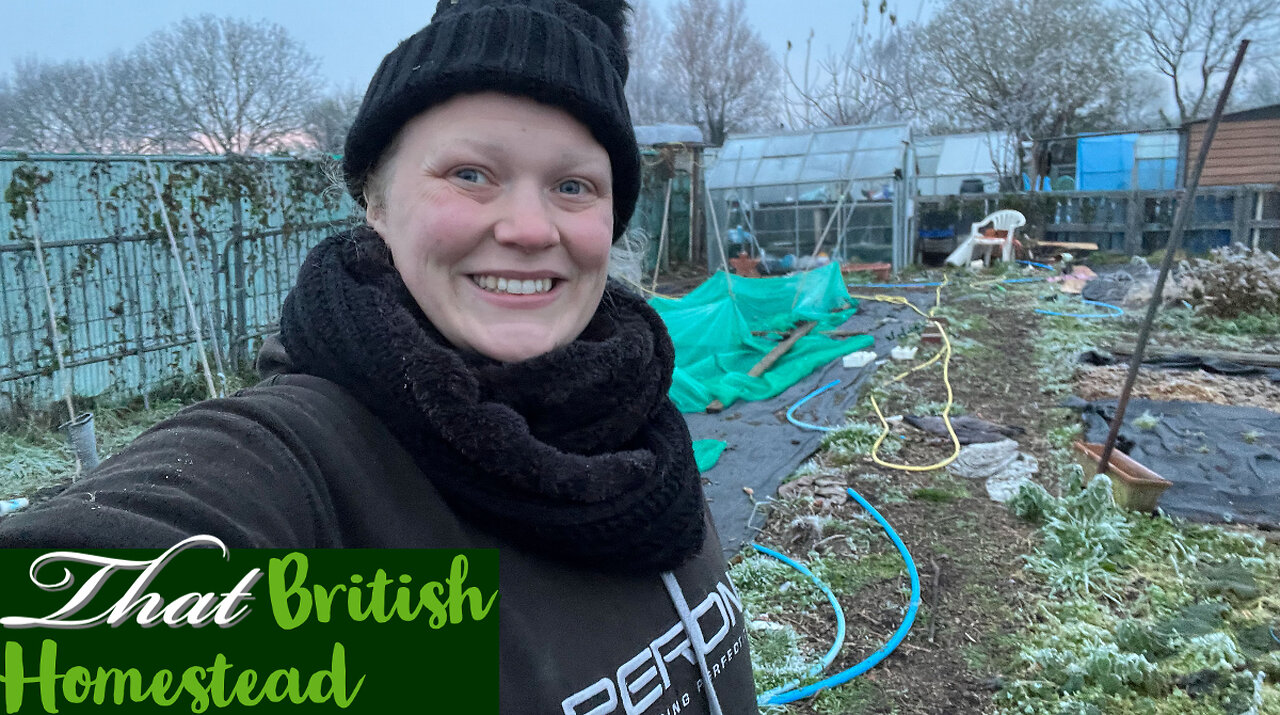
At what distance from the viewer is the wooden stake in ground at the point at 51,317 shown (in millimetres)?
6025

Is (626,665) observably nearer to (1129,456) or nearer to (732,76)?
(1129,456)

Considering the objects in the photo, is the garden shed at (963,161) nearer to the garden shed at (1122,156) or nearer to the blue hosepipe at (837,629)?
the garden shed at (1122,156)

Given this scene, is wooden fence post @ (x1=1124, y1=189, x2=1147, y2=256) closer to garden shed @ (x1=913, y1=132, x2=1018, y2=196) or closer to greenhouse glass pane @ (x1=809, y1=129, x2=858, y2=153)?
garden shed @ (x1=913, y1=132, x2=1018, y2=196)

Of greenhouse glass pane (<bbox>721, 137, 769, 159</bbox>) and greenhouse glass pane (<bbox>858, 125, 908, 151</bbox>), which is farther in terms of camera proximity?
greenhouse glass pane (<bbox>721, 137, 769, 159</bbox>)

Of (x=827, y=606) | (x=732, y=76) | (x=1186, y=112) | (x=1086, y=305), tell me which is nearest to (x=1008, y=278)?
(x=1086, y=305)

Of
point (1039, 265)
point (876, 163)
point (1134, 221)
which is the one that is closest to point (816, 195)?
point (876, 163)

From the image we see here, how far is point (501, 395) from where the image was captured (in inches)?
41.9

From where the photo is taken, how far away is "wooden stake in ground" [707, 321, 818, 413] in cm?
731

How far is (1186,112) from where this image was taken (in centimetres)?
2811

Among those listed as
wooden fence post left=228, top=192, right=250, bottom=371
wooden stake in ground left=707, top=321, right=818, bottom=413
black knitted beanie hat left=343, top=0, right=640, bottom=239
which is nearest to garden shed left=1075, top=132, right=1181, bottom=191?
wooden stake in ground left=707, top=321, right=818, bottom=413

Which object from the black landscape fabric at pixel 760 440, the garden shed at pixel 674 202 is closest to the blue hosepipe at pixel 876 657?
the black landscape fabric at pixel 760 440

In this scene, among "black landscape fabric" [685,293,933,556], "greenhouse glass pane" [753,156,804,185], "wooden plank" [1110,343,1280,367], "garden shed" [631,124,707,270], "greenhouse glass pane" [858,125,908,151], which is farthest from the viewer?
"garden shed" [631,124,707,270]
